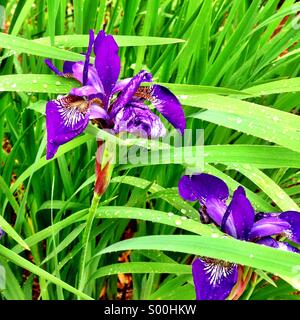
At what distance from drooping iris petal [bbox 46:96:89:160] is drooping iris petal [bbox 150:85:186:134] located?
0.11 m

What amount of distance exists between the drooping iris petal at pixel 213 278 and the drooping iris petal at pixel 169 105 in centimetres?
21

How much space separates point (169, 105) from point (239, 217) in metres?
0.20

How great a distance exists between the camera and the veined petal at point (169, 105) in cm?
78

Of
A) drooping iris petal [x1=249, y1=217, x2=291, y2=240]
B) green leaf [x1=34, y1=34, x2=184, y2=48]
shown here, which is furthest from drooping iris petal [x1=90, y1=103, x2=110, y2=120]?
drooping iris petal [x1=249, y1=217, x2=291, y2=240]

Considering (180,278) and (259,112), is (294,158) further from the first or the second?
(180,278)

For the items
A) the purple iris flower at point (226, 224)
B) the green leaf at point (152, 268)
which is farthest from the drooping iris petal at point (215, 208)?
the green leaf at point (152, 268)

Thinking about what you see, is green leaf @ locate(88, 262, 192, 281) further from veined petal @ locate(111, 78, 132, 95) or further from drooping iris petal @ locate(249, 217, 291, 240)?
veined petal @ locate(111, 78, 132, 95)

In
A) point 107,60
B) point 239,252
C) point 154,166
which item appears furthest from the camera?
point 154,166

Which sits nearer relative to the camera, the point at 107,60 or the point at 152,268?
the point at 107,60

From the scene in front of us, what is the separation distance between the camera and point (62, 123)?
0.73 m

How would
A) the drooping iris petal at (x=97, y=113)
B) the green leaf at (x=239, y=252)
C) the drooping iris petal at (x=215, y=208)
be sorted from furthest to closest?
the drooping iris petal at (x=215, y=208)
the drooping iris petal at (x=97, y=113)
the green leaf at (x=239, y=252)

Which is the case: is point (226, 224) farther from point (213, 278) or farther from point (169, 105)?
point (169, 105)

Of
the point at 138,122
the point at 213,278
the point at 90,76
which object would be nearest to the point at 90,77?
the point at 90,76

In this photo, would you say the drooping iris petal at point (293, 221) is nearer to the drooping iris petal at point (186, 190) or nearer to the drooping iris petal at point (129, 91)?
the drooping iris petal at point (186, 190)
